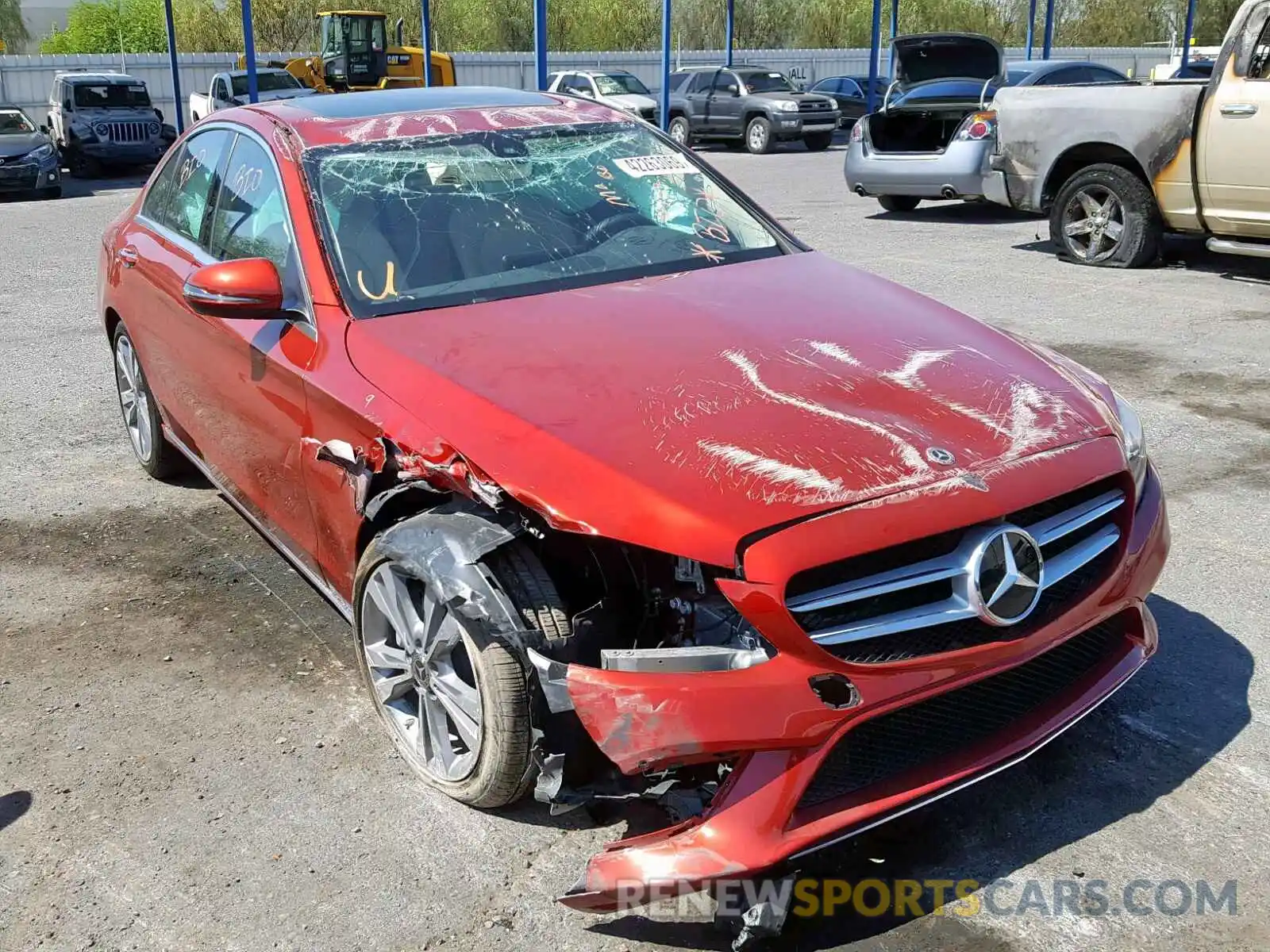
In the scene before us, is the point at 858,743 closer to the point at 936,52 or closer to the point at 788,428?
the point at 788,428

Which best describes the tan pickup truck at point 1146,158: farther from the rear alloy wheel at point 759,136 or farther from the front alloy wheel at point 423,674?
the rear alloy wheel at point 759,136

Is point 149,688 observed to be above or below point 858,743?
below

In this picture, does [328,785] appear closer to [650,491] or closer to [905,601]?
[650,491]

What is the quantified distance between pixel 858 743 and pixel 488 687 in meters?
0.84

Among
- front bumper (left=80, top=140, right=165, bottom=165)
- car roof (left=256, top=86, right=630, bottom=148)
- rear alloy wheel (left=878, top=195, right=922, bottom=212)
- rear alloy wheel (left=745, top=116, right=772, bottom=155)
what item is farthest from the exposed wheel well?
front bumper (left=80, top=140, right=165, bottom=165)

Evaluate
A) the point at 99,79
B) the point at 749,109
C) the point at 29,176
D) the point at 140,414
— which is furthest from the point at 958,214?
the point at 99,79

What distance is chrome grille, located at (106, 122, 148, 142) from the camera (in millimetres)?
21438

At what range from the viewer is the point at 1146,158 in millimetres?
9320

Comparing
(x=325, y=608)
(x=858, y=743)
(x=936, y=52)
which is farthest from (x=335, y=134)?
(x=936, y=52)

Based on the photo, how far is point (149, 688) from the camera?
150 inches

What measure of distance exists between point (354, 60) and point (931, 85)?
16755 millimetres

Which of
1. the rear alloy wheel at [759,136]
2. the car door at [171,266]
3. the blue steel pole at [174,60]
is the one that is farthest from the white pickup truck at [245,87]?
the car door at [171,266]

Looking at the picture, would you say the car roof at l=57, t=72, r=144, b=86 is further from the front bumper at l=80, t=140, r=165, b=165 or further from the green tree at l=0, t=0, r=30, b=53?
the green tree at l=0, t=0, r=30, b=53

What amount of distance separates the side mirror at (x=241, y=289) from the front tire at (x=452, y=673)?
0.87m
